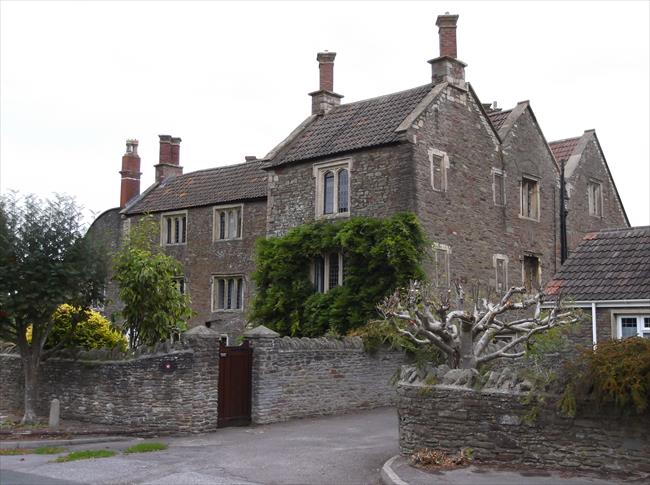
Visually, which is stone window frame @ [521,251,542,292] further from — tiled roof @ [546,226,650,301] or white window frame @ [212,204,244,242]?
white window frame @ [212,204,244,242]

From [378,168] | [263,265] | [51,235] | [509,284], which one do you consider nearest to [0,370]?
[51,235]

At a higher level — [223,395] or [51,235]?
[51,235]

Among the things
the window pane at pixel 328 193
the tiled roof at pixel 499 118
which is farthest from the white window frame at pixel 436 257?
the tiled roof at pixel 499 118

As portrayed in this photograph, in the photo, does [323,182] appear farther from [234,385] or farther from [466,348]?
[466,348]

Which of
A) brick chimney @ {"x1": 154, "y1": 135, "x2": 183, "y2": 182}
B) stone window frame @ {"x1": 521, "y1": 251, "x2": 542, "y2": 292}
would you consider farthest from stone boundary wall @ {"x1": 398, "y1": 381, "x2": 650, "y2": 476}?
brick chimney @ {"x1": 154, "y1": 135, "x2": 183, "y2": 182}

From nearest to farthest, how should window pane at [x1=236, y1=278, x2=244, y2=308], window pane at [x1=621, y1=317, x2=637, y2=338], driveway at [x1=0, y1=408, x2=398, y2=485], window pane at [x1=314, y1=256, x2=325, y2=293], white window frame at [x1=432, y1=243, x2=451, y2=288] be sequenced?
driveway at [x1=0, y1=408, x2=398, y2=485], window pane at [x1=621, y1=317, x2=637, y2=338], white window frame at [x1=432, y1=243, x2=451, y2=288], window pane at [x1=314, y1=256, x2=325, y2=293], window pane at [x1=236, y1=278, x2=244, y2=308]

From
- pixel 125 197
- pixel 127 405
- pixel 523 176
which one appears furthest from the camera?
pixel 125 197

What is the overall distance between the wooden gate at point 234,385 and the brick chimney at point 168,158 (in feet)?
77.2

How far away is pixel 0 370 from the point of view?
20.4 metres

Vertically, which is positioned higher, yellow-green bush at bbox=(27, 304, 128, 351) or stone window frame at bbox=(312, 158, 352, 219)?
stone window frame at bbox=(312, 158, 352, 219)

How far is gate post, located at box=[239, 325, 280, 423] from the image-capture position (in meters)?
17.6

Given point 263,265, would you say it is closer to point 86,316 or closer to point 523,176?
point 86,316

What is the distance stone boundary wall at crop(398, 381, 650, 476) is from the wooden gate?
591cm

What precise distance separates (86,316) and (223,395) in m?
4.98
